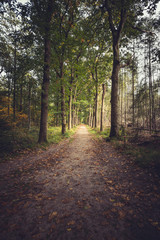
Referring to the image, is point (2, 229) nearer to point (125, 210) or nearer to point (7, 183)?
point (7, 183)

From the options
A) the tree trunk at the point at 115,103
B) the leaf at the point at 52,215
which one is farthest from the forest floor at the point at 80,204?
the tree trunk at the point at 115,103

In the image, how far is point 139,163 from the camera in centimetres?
456

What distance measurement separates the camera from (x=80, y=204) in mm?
2584

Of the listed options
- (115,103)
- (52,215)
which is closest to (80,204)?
(52,215)

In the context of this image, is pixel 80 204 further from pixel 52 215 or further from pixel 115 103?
pixel 115 103

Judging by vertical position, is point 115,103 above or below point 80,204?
above

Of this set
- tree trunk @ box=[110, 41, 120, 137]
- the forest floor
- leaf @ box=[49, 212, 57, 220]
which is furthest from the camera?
tree trunk @ box=[110, 41, 120, 137]

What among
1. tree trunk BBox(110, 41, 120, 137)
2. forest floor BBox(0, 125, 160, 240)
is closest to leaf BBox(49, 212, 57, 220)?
forest floor BBox(0, 125, 160, 240)

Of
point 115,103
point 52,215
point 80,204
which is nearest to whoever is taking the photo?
point 52,215

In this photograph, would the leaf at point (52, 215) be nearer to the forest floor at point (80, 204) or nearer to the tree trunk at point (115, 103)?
the forest floor at point (80, 204)

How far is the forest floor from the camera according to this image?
6.06 ft

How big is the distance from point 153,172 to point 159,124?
54.8 ft

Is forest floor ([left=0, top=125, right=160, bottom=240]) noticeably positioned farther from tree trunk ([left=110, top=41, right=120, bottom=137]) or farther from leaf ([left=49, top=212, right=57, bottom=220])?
tree trunk ([left=110, top=41, right=120, bottom=137])

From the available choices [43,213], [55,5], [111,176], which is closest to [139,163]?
[111,176]
